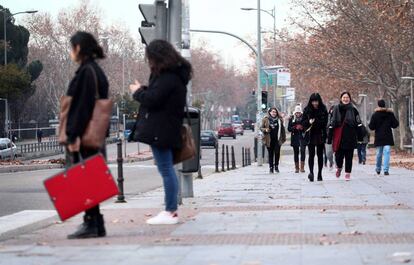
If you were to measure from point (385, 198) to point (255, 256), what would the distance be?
6042 millimetres

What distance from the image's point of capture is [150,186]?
2173 cm

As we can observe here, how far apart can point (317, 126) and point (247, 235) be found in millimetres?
9226

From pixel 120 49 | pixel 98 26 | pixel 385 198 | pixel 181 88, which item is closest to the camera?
pixel 181 88

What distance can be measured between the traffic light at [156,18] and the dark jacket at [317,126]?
5.50m

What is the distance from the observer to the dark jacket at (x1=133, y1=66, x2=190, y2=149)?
9305 mm

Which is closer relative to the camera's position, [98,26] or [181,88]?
[181,88]

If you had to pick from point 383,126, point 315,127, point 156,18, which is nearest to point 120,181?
point 156,18

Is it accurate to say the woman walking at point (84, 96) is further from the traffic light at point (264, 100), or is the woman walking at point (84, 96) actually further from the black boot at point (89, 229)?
the traffic light at point (264, 100)

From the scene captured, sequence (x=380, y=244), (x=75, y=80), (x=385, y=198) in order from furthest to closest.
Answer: (x=385, y=198) → (x=75, y=80) → (x=380, y=244)

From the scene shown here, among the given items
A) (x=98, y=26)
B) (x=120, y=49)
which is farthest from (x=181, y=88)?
(x=120, y=49)

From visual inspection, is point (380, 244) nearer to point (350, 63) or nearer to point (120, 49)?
point (350, 63)

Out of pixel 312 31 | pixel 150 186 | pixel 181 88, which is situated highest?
pixel 312 31

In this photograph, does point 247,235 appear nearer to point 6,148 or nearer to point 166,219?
point 166,219

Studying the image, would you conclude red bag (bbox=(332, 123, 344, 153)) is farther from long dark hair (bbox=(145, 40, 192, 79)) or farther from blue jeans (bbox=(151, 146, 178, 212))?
long dark hair (bbox=(145, 40, 192, 79))
